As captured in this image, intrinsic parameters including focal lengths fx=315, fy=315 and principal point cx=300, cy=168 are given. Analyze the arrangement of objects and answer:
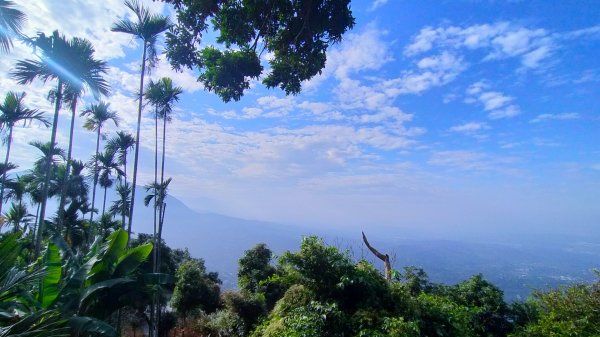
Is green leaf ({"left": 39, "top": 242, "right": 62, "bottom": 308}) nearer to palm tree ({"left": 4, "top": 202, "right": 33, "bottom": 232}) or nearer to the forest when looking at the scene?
the forest

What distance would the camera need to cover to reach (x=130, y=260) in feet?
28.0

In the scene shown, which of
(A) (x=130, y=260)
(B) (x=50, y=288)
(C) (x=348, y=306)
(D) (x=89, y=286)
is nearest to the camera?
(C) (x=348, y=306)

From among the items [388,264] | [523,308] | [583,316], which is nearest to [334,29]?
[388,264]

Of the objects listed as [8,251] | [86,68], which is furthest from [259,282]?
[86,68]

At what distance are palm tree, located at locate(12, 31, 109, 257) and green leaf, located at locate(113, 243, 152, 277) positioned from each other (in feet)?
15.4

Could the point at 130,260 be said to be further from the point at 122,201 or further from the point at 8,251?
the point at 122,201

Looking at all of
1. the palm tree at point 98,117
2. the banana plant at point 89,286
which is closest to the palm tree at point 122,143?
the palm tree at point 98,117

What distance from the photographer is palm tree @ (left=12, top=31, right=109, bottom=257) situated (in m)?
10.7

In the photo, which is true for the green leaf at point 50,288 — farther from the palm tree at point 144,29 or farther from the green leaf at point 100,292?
the palm tree at point 144,29

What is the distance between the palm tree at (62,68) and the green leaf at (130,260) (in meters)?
4.70

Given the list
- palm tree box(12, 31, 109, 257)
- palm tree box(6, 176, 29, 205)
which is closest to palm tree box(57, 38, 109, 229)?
palm tree box(12, 31, 109, 257)

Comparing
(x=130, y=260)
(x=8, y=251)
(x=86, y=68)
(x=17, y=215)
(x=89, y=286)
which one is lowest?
(x=89, y=286)

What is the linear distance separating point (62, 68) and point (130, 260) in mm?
7490

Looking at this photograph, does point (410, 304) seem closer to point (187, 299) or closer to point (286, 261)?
point (286, 261)
